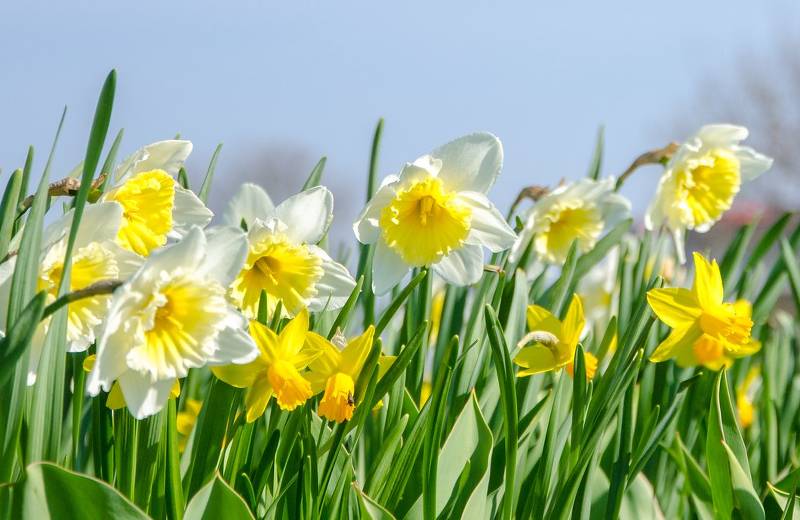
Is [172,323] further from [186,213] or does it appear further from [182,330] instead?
[186,213]

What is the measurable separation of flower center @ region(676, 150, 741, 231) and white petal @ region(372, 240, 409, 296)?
0.74 meters

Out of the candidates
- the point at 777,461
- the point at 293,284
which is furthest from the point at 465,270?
the point at 777,461

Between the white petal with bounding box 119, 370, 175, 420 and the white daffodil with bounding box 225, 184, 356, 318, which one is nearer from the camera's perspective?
the white petal with bounding box 119, 370, 175, 420

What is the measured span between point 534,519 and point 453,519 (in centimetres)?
11

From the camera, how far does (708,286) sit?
1228 mm

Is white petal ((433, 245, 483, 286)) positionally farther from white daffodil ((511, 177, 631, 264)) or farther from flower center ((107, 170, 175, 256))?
white daffodil ((511, 177, 631, 264))

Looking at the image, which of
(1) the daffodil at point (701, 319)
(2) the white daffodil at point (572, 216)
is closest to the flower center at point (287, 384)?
(1) the daffodil at point (701, 319)

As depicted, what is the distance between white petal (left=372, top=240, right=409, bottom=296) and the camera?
1321 millimetres

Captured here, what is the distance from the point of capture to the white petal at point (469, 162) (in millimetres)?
1272

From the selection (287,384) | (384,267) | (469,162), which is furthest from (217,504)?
(469,162)

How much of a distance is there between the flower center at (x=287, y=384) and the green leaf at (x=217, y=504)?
4.1 inches

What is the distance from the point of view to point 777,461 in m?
1.98

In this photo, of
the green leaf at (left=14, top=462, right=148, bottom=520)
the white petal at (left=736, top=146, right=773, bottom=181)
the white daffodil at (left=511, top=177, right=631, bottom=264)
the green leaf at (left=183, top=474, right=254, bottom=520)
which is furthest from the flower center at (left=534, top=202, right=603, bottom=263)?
the green leaf at (left=14, top=462, right=148, bottom=520)

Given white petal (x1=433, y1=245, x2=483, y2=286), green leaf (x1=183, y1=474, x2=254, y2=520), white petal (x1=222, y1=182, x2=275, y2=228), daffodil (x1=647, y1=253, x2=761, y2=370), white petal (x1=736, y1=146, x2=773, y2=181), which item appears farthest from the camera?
white petal (x1=736, y1=146, x2=773, y2=181)
